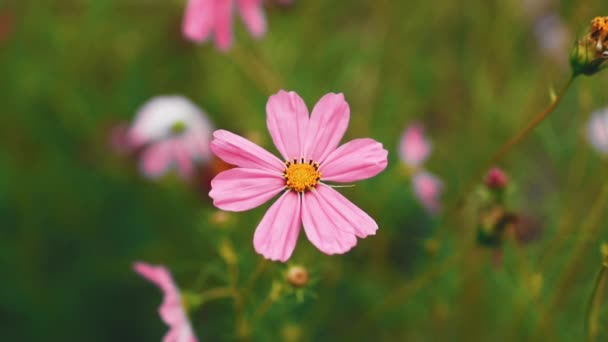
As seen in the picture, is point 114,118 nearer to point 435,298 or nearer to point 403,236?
point 403,236

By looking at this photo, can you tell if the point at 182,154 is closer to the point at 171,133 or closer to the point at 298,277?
the point at 171,133

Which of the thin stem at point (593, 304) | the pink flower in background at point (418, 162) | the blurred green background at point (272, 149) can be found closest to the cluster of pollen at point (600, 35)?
the thin stem at point (593, 304)

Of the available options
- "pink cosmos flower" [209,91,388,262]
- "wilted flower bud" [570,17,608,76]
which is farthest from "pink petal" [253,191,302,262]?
"wilted flower bud" [570,17,608,76]

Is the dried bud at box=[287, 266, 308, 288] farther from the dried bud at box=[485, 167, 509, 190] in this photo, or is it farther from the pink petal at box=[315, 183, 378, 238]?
the dried bud at box=[485, 167, 509, 190]

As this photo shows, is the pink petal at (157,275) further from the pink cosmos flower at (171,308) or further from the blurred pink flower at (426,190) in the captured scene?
the blurred pink flower at (426,190)

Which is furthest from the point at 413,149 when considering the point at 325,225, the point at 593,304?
the point at 325,225

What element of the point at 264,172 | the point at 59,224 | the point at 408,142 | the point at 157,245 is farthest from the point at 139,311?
the point at 264,172
